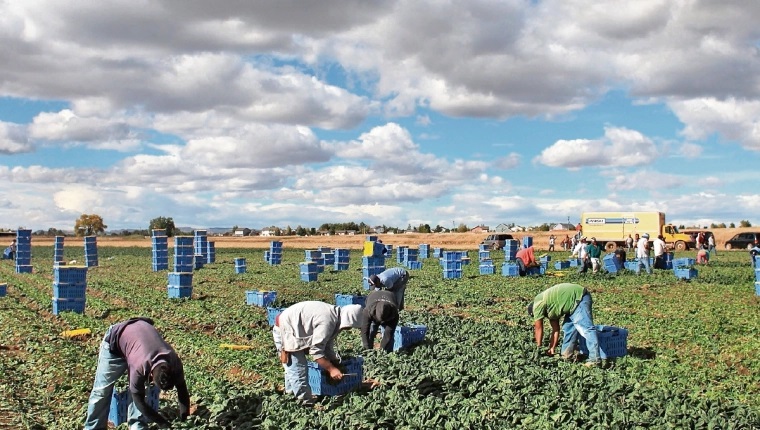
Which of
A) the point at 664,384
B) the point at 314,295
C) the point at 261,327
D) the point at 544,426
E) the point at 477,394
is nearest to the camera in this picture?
the point at 544,426

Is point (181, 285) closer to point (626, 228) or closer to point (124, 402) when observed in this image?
point (124, 402)

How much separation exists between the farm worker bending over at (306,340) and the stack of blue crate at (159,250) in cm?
2550

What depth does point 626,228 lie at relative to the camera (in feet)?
180

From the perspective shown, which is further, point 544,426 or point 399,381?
point 399,381

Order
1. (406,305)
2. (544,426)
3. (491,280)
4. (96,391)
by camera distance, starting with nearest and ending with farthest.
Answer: (544,426), (96,391), (406,305), (491,280)

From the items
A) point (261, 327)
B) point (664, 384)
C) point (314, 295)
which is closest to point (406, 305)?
point (314, 295)

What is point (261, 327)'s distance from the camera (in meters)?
15.6

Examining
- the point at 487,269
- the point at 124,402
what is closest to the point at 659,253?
the point at 487,269

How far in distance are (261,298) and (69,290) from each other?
16.5ft

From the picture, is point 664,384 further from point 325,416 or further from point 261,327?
point 261,327

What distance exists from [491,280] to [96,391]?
20656 millimetres

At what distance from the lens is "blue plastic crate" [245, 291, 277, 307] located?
62.1 ft

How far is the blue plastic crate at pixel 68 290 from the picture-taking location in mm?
17906

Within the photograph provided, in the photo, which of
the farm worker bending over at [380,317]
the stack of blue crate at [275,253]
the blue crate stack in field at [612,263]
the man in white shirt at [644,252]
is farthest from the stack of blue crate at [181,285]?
the man in white shirt at [644,252]
